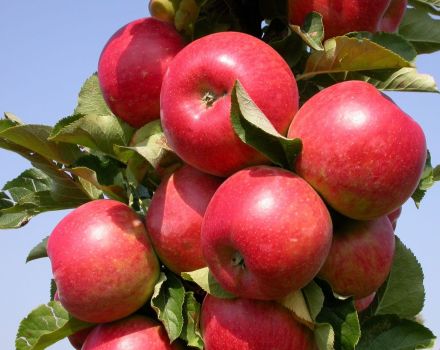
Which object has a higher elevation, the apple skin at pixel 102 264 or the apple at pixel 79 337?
the apple skin at pixel 102 264

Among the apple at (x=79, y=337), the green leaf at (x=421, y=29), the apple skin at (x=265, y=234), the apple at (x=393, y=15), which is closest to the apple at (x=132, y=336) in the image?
the apple at (x=79, y=337)

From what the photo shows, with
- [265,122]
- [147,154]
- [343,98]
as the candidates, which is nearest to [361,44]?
[343,98]

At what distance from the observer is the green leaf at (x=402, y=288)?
7.98ft

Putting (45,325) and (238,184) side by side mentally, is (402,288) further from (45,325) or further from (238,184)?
(45,325)

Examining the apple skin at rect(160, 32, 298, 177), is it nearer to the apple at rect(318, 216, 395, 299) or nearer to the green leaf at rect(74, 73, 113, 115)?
the apple at rect(318, 216, 395, 299)

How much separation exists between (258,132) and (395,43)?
0.67 meters

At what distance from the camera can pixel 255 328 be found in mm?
1976

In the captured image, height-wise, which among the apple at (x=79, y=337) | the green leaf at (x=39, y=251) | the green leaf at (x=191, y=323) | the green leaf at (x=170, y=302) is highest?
the green leaf at (x=170, y=302)

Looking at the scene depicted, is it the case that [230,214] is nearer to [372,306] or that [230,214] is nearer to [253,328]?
[253,328]

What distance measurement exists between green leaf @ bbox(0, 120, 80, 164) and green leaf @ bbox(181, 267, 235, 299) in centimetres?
68

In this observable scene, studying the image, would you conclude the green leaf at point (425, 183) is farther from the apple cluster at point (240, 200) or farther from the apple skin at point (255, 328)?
the apple skin at point (255, 328)

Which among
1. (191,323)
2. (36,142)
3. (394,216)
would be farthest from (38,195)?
(394,216)

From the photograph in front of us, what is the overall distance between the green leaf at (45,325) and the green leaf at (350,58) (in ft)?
3.85

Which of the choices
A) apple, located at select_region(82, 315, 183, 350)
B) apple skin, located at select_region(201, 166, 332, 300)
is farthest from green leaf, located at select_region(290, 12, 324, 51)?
apple, located at select_region(82, 315, 183, 350)
